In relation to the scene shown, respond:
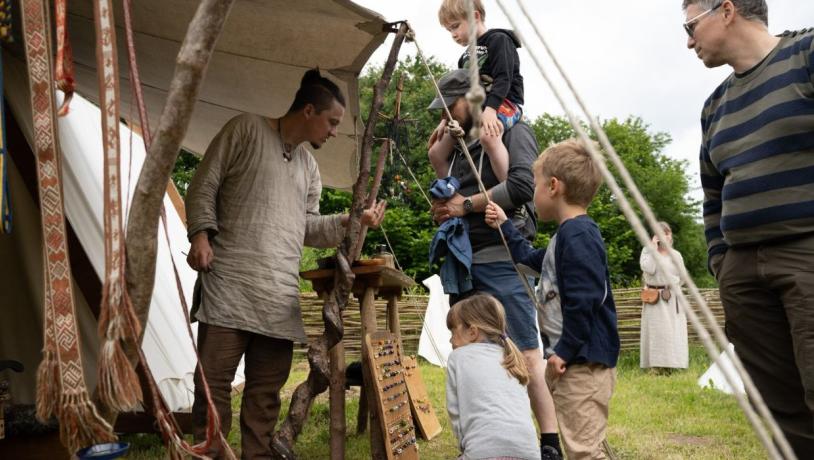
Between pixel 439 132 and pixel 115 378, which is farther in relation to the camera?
pixel 439 132

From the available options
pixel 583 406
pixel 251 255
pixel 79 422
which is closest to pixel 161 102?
pixel 251 255

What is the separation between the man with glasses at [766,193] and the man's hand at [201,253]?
166 centimetres

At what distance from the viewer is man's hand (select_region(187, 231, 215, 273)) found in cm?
255

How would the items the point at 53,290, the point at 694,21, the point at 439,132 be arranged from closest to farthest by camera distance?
the point at 53,290 < the point at 694,21 < the point at 439,132

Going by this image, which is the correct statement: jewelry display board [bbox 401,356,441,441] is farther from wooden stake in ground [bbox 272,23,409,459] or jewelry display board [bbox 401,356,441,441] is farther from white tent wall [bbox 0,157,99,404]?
white tent wall [bbox 0,157,99,404]

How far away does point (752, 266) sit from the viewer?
2014 mm

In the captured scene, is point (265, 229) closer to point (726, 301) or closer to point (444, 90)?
point (444, 90)

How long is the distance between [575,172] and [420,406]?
189 centimetres

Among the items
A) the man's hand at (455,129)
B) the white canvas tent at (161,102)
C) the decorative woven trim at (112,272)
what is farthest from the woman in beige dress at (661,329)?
the decorative woven trim at (112,272)

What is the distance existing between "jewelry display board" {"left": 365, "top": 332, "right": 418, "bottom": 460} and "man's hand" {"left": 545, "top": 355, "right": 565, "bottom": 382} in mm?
914

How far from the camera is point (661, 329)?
697 centimetres

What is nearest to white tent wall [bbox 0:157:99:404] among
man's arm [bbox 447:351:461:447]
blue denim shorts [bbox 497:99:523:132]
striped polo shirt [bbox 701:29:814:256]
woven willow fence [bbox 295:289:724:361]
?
man's arm [bbox 447:351:461:447]

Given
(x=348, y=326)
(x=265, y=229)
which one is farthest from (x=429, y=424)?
(x=348, y=326)

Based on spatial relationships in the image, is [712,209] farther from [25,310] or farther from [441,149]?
[25,310]
